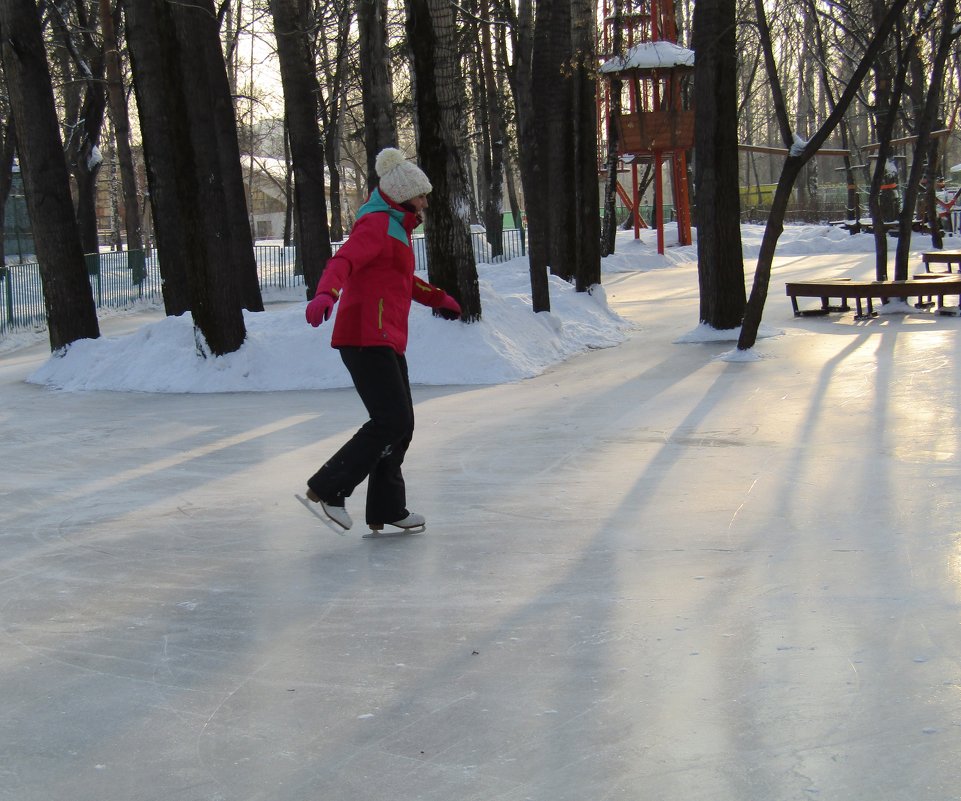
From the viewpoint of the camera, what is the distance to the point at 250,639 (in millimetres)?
4234

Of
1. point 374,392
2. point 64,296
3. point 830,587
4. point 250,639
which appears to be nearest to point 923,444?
point 830,587

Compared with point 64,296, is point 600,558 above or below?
below

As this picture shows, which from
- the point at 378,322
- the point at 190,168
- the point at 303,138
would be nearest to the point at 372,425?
the point at 378,322

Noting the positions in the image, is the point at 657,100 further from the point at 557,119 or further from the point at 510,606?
the point at 510,606

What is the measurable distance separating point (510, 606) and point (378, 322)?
4.93 feet

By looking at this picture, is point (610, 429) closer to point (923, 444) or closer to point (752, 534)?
point (923, 444)

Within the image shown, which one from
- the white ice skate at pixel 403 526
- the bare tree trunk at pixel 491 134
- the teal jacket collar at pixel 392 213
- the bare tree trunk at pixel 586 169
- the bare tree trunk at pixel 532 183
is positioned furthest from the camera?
the bare tree trunk at pixel 491 134

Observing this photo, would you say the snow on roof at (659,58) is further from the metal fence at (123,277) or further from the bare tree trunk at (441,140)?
the bare tree trunk at (441,140)

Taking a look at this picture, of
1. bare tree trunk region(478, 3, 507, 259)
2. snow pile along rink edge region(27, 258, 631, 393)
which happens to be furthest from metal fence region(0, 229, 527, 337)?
snow pile along rink edge region(27, 258, 631, 393)

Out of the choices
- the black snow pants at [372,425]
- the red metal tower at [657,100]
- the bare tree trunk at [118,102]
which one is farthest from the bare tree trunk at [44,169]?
the red metal tower at [657,100]

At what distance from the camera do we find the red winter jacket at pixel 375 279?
17.2 ft

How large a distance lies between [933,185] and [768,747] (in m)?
28.9

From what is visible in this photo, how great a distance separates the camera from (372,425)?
213 inches

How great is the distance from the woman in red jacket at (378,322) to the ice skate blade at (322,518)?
42mm
